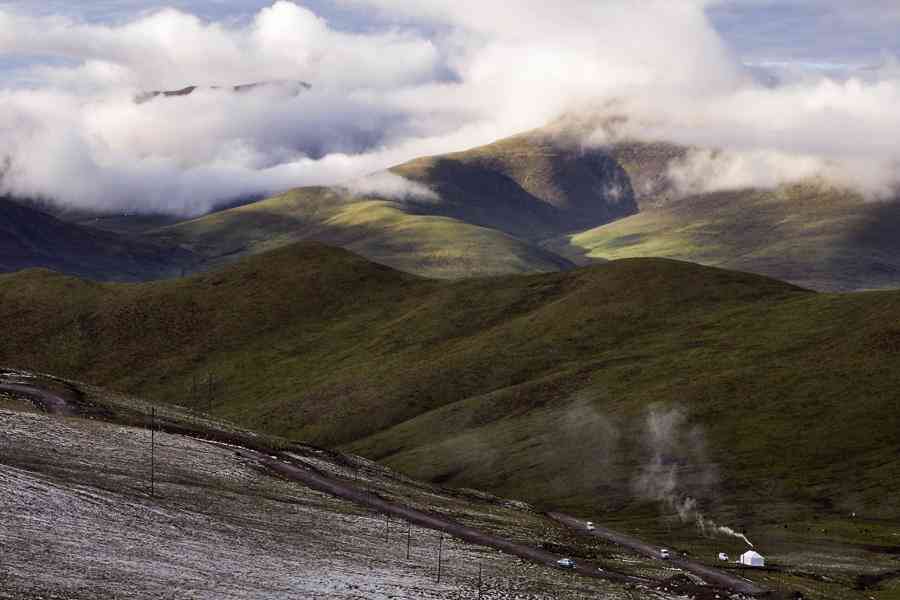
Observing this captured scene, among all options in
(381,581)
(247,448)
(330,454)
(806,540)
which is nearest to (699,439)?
(806,540)

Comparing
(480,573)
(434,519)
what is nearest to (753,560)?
(434,519)

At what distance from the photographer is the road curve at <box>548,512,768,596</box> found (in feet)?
292

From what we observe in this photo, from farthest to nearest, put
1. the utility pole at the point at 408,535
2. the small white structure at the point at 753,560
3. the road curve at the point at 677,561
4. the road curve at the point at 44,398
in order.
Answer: the road curve at the point at 44,398, the small white structure at the point at 753,560, the road curve at the point at 677,561, the utility pole at the point at 408,535

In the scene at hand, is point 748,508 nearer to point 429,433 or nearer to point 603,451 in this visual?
point 603,451

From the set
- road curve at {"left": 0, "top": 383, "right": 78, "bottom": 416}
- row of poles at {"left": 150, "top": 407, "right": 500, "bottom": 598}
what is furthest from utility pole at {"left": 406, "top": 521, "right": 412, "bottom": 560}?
road curve at {"left": 0, "top": 383, "right": 78, "bottom": 416}

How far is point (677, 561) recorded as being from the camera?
10056 centimetres

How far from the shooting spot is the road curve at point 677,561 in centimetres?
8899

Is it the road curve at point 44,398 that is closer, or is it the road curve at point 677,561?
the road curve at point 677,561

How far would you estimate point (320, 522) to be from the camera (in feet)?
290

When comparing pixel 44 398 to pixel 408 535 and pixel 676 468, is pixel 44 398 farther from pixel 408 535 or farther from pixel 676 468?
pixel 676 468

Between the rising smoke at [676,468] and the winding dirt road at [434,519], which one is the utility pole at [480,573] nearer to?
the winding dirt road at [434,519]

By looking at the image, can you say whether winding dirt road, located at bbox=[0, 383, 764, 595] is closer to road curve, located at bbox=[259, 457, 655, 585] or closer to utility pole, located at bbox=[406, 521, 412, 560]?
road curve, located at bbox=[259, 457, 655, 585]

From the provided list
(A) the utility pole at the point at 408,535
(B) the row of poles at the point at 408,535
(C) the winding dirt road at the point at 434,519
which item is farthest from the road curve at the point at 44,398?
(A) the utility pole at the point at 408,535

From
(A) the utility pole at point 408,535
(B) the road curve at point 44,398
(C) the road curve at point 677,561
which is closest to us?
(A) the utility pole at point 408,535
